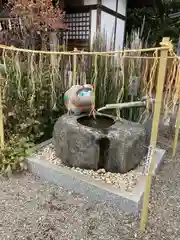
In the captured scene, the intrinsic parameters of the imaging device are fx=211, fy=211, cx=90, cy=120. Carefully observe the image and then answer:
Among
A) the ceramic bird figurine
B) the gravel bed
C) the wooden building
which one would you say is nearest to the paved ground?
the gravel bed

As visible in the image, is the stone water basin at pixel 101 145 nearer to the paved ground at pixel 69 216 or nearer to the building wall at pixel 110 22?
the paved ground at pixel 69 216

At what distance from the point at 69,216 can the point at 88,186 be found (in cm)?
32

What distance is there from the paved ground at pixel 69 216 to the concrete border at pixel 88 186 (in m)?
0.06

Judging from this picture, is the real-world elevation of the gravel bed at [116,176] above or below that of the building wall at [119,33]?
below

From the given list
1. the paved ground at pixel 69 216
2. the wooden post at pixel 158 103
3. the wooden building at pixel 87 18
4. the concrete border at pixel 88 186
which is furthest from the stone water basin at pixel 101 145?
the wooden building at pixel 87 18

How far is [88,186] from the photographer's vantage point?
188cm

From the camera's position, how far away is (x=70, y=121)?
218 cm

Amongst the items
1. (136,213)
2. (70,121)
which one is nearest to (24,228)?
(136,213)

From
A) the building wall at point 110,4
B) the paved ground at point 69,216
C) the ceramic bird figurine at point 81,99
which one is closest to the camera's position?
the paved ground at point 69,216

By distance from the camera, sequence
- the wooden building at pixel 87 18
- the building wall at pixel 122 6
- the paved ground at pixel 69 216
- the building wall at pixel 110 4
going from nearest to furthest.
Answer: the paved ground at pixel 69 216 < the wooden building at pixel 87 18 < the building wall at pixel 110 4 < the building wall at pixel 122 6

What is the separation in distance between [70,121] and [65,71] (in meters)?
1.11

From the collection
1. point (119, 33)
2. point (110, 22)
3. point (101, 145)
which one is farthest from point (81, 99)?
point (119, 33)

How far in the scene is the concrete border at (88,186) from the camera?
1.71m

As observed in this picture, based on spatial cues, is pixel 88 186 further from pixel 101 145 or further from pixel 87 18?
pixel 87 18
